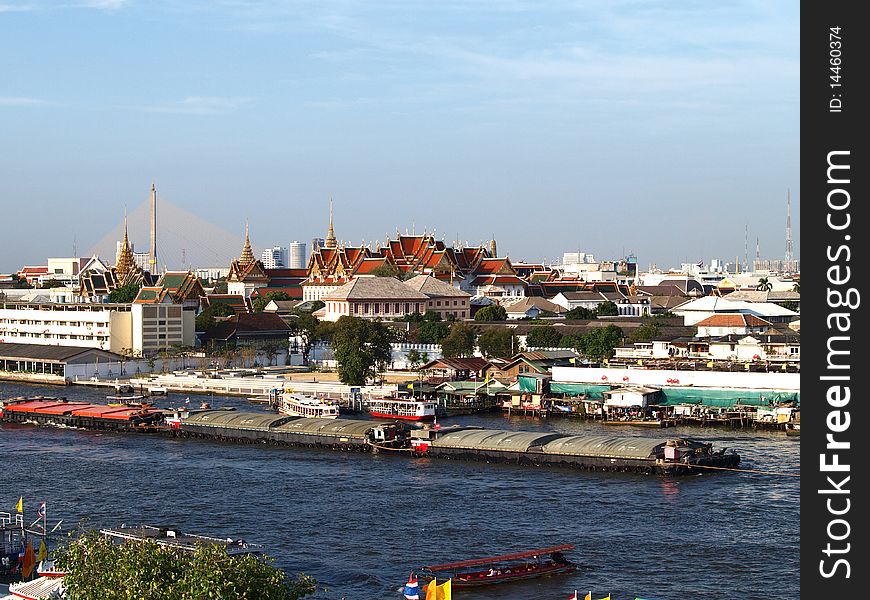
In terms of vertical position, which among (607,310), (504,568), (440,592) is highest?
(607,310)

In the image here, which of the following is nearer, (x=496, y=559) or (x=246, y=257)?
(x=496, y=559)

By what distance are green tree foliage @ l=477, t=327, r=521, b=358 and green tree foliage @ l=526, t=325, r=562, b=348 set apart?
1.73 ft

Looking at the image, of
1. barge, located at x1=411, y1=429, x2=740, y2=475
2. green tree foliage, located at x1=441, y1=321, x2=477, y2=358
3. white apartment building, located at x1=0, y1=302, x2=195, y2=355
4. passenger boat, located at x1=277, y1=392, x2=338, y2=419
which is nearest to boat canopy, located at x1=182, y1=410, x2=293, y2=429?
passenger boat, located at x1=277, y1=392, x2=338, y2=419

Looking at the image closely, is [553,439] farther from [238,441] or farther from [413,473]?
[238,441]

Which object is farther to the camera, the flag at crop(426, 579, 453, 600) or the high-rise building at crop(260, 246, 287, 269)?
the high-rise building at crop(260, 246, 287, 269)

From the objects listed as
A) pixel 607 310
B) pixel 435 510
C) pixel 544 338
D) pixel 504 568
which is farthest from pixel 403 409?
pixel 607 310

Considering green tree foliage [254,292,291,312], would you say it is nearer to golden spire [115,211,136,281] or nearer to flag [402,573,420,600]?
golden spire [115,211,136,281]

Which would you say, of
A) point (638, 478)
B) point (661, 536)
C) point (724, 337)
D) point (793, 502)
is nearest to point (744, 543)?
point (661, 536)

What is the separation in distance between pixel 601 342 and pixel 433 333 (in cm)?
841

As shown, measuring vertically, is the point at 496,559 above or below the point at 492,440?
below

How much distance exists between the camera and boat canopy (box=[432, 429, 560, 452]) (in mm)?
25281

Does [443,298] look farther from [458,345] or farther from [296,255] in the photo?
[296,255]

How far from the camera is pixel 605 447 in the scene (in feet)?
80.3

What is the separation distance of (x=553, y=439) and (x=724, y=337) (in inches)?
854
